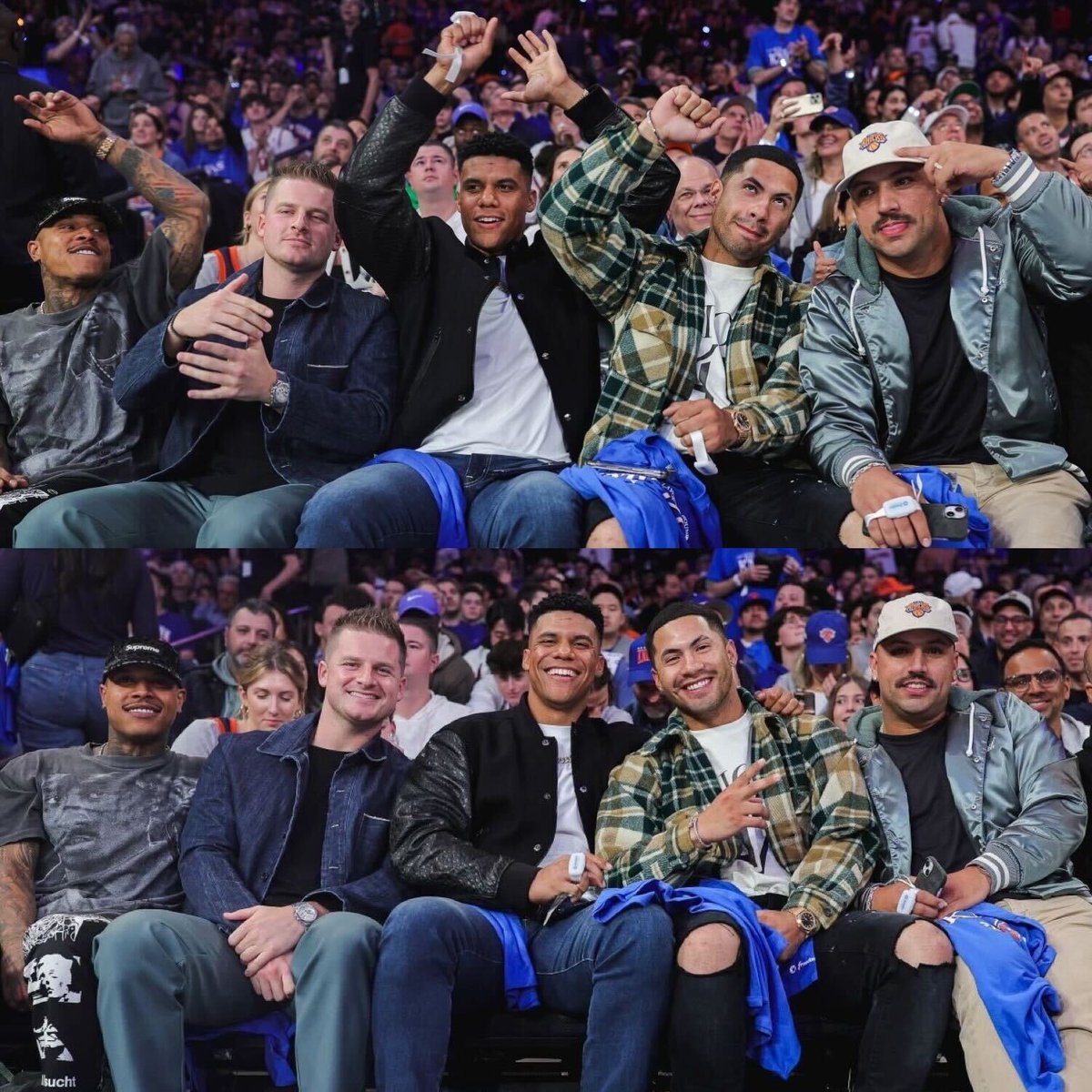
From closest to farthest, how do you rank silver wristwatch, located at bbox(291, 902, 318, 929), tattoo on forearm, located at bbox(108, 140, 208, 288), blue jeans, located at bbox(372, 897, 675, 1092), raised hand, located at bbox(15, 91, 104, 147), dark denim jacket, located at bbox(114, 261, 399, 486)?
blue jeans, located at bbox(372, 897, 675, 1092) → silver wristwatch, located at bbox(291, 902, 318, 929) → dark denim jacket, located at bbox(114, 261, 399, 486) → tattoo on forearm, located at bbox(108, 140, 208, 288) → raised hand, located at bbox(15, 91, 104, 147)

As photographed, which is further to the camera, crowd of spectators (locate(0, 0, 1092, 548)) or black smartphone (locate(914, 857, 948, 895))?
crowd of spectators (locate(0, 0, 1092, 548))

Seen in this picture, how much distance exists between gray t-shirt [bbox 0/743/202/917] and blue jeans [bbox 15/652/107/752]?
0.63 metres

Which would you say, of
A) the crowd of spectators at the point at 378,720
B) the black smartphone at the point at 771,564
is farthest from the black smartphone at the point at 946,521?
the black smartphone at the point at 771,564

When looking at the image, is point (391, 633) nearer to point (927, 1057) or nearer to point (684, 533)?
point (684, 533)

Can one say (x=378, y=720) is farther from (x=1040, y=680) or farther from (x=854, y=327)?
(x=1040, y=680)

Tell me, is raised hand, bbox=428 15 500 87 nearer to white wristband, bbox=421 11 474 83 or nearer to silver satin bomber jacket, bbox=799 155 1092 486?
white wristband, bbox=421 11 474 83

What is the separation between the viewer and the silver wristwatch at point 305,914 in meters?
3.68

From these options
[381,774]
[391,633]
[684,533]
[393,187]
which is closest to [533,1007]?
[381,774]

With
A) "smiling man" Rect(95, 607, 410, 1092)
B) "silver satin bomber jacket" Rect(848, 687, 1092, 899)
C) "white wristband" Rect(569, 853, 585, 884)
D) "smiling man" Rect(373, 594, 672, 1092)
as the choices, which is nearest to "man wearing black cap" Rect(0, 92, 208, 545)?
"smiling man" Rect(95, 607, 410, 1092)

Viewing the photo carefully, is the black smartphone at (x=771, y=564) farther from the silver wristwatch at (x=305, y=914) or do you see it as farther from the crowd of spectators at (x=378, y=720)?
the silver wristwatch at (x=305, y=914)

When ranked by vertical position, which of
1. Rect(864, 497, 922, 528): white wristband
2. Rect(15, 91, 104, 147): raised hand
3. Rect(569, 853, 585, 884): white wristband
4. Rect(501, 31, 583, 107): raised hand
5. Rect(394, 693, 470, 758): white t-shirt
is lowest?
Rect(569, 853, 585, 884): white wristband

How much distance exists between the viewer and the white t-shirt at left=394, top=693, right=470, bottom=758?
5.00 meters

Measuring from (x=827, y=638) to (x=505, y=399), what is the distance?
132 cm

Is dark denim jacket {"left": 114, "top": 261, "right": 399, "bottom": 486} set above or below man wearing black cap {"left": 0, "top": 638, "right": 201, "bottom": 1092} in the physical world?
above
